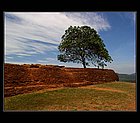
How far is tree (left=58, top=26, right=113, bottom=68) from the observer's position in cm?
865

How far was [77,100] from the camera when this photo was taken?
22.7 feet

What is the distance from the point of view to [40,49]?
7.45 meters

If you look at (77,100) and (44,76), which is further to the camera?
(44,76)

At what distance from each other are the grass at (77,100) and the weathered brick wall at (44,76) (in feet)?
1.55

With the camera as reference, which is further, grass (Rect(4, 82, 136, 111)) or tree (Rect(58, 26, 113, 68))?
tree (Rect(58, 26, 113, 68))

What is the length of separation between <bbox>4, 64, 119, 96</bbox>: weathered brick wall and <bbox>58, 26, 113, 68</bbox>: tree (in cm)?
38

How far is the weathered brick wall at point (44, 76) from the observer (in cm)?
749

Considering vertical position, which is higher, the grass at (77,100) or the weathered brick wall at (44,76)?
the weathered brick wall at (44,76)

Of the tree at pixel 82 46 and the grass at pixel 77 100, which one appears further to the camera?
the tree at pixel 82 46

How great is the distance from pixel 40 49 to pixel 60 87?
66.5 inches

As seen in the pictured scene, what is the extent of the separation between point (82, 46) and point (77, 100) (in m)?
2.68

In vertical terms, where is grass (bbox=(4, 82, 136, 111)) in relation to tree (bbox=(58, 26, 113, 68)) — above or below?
below
